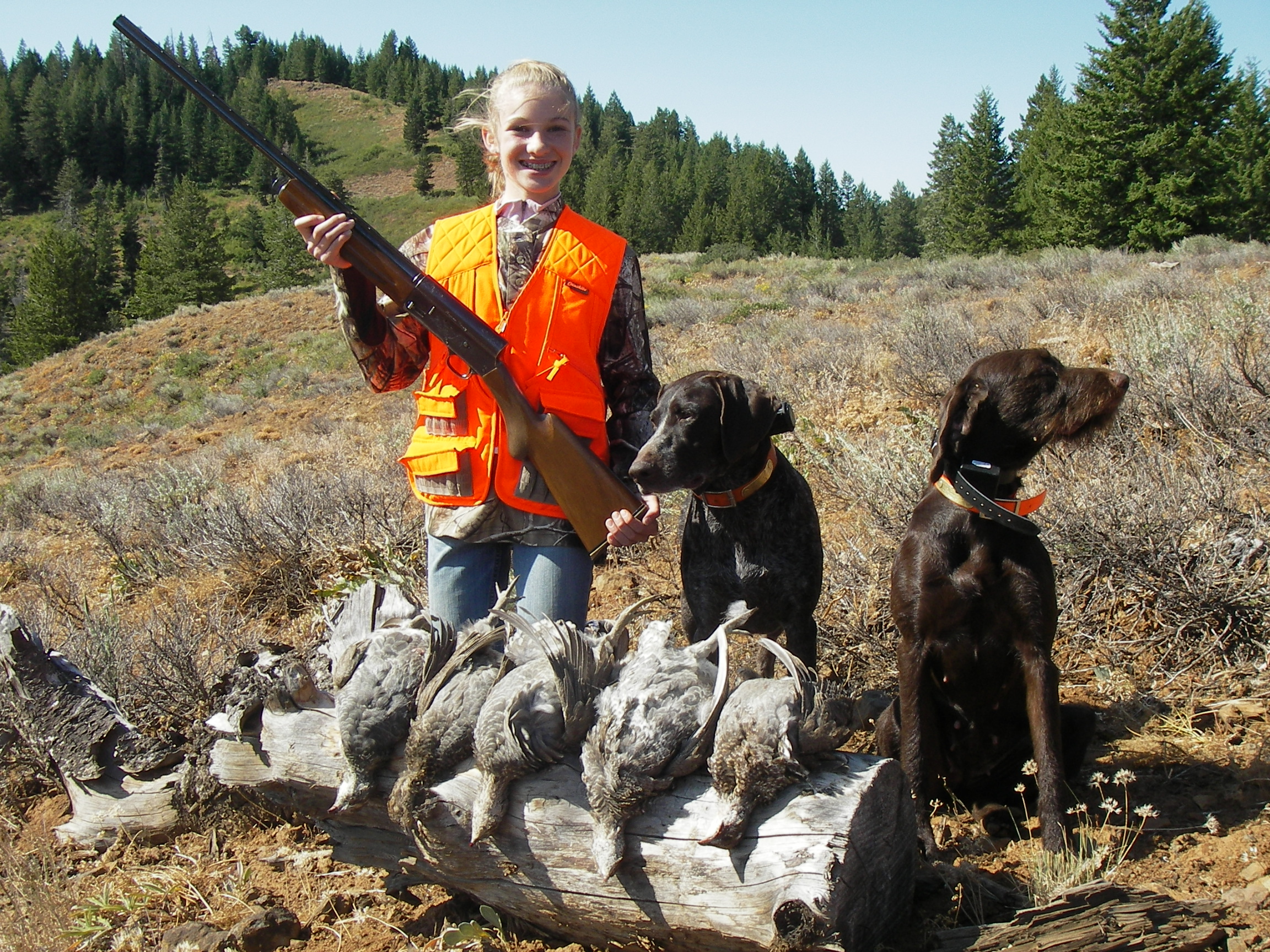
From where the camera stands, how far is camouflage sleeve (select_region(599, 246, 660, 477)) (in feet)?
9.30

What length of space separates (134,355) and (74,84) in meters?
83.4

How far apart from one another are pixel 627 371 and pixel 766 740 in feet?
4.80

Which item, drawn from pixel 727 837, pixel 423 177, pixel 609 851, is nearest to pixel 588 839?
pixel 609 851

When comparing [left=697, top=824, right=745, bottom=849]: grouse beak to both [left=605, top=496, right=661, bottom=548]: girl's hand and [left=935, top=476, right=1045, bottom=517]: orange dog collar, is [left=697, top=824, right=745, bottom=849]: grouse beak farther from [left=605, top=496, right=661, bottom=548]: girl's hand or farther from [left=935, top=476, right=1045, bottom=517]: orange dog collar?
[left=935, top=476, right=1045, bottom=517]: orange dog collar

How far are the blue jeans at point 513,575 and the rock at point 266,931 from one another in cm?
89

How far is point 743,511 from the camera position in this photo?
10.2 feet

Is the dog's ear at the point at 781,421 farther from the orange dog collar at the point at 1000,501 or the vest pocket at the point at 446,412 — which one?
the vest pocket at the point at 446,412

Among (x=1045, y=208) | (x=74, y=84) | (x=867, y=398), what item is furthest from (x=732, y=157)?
(x=867, y=398)

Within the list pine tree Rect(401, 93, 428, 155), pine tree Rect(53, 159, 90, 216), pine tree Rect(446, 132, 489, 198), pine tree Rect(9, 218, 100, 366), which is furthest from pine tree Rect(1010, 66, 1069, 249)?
pine tree Rect(53, 159, 90, 216)

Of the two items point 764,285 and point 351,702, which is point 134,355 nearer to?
point 764,285

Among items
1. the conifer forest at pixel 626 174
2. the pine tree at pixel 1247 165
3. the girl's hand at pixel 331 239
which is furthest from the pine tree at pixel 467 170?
the girl's hand at pixel 331 239

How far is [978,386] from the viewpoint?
8.16 feet

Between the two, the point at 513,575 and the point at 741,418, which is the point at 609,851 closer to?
the point at 513,575

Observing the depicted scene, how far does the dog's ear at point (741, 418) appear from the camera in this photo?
118 inches
